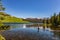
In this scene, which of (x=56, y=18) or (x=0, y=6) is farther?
(x=56, y=18)

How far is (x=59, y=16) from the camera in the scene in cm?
11494

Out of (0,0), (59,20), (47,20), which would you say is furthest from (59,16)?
(0,0)

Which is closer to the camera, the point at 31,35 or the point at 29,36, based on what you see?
the point at 29,36

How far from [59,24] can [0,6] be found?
96.2 meters

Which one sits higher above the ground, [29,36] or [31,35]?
[29,36]

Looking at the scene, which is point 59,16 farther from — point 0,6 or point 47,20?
point 0,6

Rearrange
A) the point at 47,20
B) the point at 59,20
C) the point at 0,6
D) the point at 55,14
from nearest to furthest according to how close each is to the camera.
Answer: the point at 0,6 < the point at 59,20 < the point at 55,14 < the point at 47,20

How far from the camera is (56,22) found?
117062 mm

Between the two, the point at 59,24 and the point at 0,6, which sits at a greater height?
the point at 0,6

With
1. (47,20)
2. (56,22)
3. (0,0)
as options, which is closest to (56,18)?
(56,22)

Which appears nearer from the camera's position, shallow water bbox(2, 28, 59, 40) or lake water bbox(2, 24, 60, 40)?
shallow water bbox(2, 28, 59, 40)

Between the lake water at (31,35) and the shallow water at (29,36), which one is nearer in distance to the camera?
the shallow water at (29,36)

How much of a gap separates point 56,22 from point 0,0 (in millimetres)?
98034

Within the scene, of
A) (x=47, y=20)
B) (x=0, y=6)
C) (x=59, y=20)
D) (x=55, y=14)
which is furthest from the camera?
(x=47, y=20)
